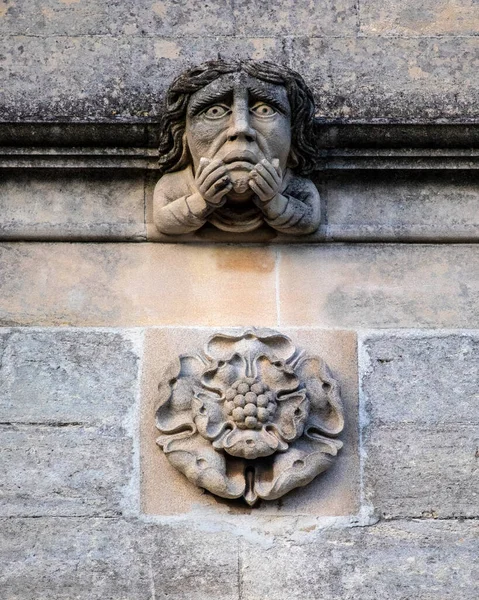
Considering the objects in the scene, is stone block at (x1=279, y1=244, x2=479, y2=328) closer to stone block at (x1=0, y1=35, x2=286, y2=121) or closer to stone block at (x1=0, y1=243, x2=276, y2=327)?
stone block at (x1=0, y1=243, x2=276, y2=327)

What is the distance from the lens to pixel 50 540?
502cm

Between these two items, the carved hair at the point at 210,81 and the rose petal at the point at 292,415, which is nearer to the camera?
the rose petal at the point at 292,415

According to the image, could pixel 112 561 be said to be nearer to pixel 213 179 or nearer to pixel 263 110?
pixel 213 179

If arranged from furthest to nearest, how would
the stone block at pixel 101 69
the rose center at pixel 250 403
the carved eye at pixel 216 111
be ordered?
the stone block at pixel 101 69, the carved eye at pixel 216 111, the rose center at pixel 250 403

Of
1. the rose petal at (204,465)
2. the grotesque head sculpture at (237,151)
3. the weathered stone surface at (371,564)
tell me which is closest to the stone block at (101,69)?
the grotesque head sculpture at (237,151)

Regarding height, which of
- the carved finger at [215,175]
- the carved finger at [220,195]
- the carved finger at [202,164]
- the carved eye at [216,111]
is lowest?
the carved finger at [220,195]

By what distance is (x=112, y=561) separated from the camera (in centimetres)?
498

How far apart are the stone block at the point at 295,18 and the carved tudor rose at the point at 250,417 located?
1.26 meters

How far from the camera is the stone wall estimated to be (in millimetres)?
5012

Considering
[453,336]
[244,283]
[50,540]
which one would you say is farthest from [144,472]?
[453,336]

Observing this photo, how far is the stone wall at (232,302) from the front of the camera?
5.01 m

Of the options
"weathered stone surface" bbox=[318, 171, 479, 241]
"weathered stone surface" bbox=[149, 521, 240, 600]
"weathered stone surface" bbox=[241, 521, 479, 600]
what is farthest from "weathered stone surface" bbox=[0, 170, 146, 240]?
"weathered stone surface" bbox=[241, 521, 479, 600]

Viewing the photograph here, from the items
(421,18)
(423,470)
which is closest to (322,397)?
(423,470)

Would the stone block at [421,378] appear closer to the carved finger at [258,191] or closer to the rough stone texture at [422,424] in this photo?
the rough stone texture at [422,424]
